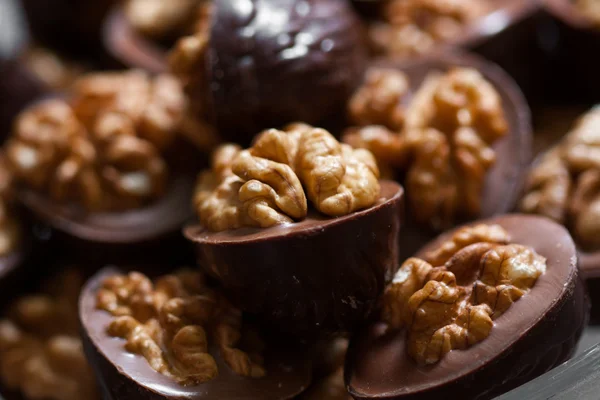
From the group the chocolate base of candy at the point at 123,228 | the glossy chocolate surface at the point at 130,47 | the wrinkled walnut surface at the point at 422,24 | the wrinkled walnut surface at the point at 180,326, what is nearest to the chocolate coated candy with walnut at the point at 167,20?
the glossy chocolate surface at the point at 130,47

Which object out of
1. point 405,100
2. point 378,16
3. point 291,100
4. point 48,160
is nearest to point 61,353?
point 48,160

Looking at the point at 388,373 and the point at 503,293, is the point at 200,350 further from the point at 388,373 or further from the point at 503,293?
the point at 503,293

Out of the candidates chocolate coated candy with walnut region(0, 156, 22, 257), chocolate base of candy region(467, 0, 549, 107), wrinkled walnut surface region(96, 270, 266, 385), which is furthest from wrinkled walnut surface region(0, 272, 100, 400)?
chocolate base of candy region(467, 0, 549, 107)

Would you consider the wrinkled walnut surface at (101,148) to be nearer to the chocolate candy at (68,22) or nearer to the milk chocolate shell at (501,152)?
the milk chocolate shell at (501,152)

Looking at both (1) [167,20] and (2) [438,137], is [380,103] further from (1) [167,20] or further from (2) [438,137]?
(1) [167,20]

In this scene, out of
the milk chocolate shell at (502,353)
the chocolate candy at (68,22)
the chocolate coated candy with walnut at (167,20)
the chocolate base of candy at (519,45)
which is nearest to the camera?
the milk chocolate shell at (502,353)
